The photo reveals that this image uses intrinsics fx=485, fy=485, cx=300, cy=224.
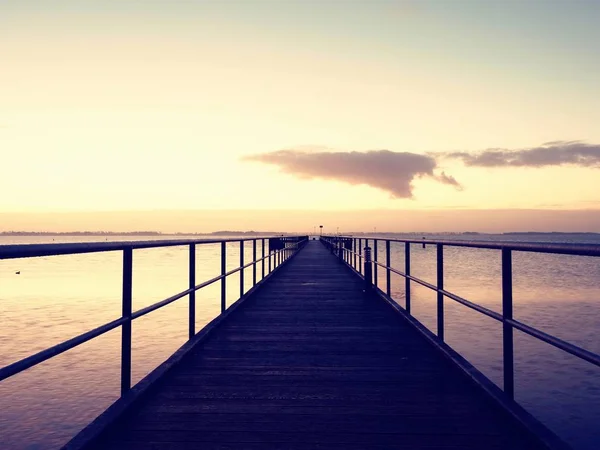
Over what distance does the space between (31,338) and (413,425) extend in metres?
15.6

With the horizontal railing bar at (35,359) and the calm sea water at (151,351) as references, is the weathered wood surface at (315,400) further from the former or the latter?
the calm sea water at (151,351)

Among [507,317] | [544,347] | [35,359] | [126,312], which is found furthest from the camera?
[544,347]

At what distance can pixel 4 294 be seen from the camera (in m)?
27.7

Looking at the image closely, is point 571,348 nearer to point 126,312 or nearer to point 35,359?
point 35,359

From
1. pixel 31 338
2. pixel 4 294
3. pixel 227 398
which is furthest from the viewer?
pixel 4 294

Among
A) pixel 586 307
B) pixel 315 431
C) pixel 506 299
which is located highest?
pixel 506 299

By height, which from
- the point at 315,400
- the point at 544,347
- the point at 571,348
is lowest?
the point at 544,347

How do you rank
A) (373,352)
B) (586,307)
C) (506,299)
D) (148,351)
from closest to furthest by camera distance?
(506,299) → (373,352) → (148,351) → (586,307)

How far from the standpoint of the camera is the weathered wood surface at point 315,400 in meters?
3.06

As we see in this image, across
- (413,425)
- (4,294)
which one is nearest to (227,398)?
(413,425)

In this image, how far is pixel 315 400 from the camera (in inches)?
149

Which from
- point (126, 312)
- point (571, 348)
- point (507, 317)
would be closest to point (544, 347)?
point (507, 317)

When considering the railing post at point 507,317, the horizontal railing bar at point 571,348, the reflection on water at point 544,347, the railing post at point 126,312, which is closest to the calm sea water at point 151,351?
the reflection on water at point 544,347

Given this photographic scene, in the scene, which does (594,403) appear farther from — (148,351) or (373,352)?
(148,351)
